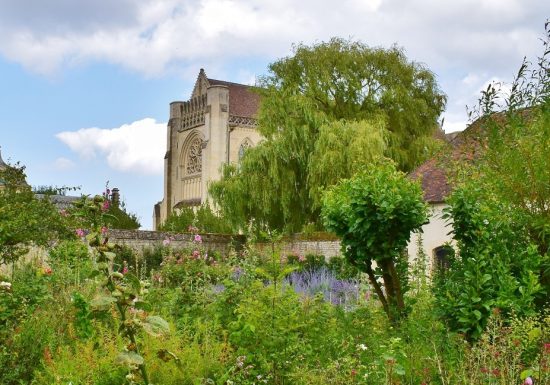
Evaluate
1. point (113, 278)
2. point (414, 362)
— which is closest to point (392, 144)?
point (414, 362)

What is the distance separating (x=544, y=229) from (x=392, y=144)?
68.1ft

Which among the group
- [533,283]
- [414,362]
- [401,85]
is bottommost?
[414,362]

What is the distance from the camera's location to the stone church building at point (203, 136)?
5231 centimetres

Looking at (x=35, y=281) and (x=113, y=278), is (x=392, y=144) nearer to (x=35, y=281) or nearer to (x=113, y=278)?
(x=35, y=281)

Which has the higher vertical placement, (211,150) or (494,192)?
(211,150)

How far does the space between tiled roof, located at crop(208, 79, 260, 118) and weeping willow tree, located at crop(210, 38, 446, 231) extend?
25.4 meters

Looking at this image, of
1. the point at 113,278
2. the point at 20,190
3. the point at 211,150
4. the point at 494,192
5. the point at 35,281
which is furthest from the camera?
the point at 211,150

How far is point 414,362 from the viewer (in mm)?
5730

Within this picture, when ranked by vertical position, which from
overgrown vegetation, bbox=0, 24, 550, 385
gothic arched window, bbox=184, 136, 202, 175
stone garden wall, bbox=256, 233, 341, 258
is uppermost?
gothic arched window, bbox=184, 136, 202, 175

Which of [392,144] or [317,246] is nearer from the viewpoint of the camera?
[317,246]

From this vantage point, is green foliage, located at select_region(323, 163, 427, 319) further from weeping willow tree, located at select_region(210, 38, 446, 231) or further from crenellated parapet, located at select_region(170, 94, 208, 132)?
crenellated parapet, located at select_region(170, 94, 208, 132)

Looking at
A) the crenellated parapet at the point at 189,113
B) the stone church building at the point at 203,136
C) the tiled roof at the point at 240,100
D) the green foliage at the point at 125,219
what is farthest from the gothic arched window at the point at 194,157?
the green foliage at the point at 125,219

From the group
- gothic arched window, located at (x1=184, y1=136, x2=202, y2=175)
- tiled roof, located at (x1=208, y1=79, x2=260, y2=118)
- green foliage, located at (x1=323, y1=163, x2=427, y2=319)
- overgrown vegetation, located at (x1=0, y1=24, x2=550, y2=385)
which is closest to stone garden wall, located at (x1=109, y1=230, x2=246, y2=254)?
overgrown vegetation, located at (x1=0, y1=24, x2=550, y2=385)

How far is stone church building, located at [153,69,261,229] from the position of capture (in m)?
52.3
